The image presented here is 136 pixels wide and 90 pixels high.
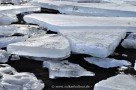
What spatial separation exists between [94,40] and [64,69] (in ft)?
2.98

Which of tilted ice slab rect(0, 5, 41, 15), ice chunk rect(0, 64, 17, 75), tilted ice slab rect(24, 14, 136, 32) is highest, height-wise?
→ tilted ice slab rect(24, 14, 136, 32)

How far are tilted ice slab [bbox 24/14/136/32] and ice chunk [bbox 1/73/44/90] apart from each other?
5.95 feet

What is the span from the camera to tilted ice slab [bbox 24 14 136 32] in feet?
17.7

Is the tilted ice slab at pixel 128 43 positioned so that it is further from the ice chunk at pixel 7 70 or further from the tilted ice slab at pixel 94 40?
the ice chunk at pixel 7 70

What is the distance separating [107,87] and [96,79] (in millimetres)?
608

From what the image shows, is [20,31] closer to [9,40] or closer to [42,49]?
[9,40]

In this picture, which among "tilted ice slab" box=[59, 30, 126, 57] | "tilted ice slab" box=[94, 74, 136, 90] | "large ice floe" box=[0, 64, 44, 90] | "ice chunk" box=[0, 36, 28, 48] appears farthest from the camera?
"ice chunk" box=[0, 36, 28, 48]

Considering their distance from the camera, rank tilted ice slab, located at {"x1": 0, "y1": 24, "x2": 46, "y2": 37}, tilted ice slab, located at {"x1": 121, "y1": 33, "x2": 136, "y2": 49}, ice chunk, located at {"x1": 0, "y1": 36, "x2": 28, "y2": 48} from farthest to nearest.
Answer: tilted ice slab, located at {"x1": 0, "y1": 24, "x2": 46, "y2": 37}
tilted ice slab, located at {"x1": 121, "y1": 33, "x2": 136, "y2": 49}
ice chunk, located at {"x1": 0, "y1": 36, "x2": 28, "y2": 48}

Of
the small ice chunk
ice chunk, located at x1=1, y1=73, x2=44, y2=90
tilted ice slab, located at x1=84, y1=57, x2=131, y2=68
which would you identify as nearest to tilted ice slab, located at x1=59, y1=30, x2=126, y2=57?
tilted ice slab, located at x1=84, y1=57, x2=131, y2=68

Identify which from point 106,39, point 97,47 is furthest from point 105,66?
point 106,39

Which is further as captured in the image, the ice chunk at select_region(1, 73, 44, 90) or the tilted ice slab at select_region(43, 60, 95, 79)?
the tilted ice slab at select_region(43, 60, 95, 79)

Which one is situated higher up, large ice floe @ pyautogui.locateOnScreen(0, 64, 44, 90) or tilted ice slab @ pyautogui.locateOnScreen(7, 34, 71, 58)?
tilted ice slab @ pyautogui.locateOnScreen(7, 34, 71, 58)

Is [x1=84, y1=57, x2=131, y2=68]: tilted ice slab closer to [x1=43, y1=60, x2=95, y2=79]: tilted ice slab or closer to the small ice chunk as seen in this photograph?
[x1=43, y1=60, x2=95, y2=79]: tilted ice slab

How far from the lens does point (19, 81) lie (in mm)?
3504
